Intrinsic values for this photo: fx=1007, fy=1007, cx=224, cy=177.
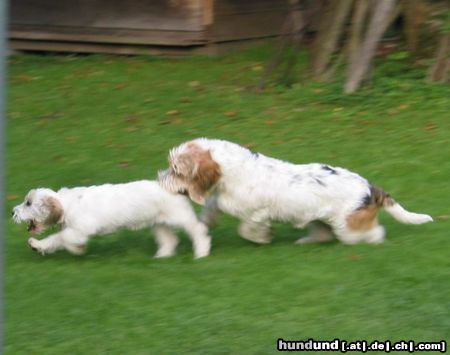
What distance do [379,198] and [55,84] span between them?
7920 mm

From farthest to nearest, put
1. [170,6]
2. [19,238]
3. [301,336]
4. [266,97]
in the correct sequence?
[170,6] < [266,97] < [19,238] < [301,336]

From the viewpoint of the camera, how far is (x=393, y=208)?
7.91 metres

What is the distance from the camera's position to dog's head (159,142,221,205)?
7.62 m

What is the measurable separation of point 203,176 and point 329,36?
6.57 metres

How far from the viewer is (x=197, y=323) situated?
21.0 ft

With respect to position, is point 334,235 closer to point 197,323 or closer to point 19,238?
point 197,323

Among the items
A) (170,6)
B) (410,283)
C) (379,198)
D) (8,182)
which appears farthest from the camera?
(170,6)

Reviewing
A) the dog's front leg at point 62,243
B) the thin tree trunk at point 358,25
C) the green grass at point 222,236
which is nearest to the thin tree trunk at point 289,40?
the green grass at point 222,236

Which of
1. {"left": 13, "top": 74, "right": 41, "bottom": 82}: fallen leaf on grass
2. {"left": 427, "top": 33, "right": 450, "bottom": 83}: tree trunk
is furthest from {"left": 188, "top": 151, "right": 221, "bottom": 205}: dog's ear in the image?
{"left": 13, "top": 74, "right": 41, "bottom": 82}: fallen leaf on grass

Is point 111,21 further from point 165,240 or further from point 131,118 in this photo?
point 165,240

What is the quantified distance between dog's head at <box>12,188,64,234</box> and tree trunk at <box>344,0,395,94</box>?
19.5 feet

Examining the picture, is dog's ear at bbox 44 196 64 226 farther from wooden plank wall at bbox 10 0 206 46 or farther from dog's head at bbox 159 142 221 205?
wooden plank wall at bbox 10 0 206 46

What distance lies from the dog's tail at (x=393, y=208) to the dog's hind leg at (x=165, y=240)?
1.60 metres

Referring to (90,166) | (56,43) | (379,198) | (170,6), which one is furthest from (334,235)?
(56,43)
